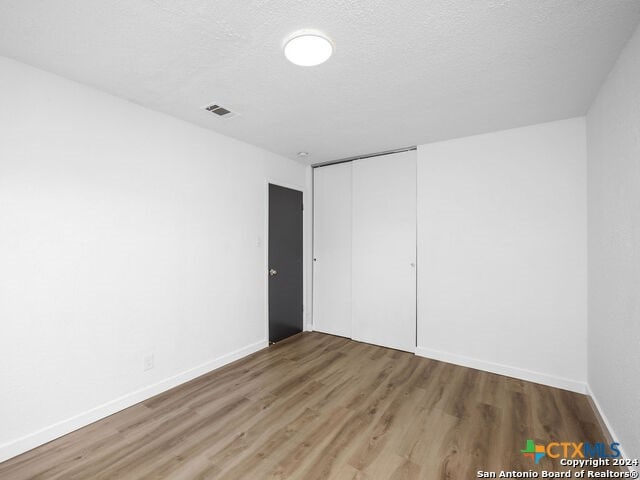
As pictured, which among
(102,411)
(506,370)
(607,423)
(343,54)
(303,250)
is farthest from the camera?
(303,250)

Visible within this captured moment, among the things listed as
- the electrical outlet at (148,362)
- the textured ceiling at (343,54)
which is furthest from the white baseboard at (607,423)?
the electrical outlet at (148,362)

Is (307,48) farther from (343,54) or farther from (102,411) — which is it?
(102,411)

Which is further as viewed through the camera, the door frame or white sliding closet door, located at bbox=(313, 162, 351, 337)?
white sliding closet door, located at bbox=(313, 162, 351, 337)

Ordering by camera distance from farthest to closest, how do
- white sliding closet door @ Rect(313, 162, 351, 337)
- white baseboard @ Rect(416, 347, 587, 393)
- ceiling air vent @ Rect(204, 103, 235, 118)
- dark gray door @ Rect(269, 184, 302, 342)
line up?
white sliding closet door @ Rect(313, 162, 351, 337)
dark gray door @ Rect(269, 184, 302, 342)
white baseboard @ Rect(416, 347, 587, 393)
ceiling air vent @ Rect(204, 103, 235, 118)

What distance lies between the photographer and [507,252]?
121 inches

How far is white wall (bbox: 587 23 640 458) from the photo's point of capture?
1.66 metres

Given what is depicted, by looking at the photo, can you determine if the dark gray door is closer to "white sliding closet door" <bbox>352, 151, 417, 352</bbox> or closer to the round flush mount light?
"white sliding closet door" <bbox>352, 151, 417, 352</bbox>

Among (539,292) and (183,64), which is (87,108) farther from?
(539,292)

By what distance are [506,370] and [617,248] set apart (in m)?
1.74

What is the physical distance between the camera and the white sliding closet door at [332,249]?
14.1 ft

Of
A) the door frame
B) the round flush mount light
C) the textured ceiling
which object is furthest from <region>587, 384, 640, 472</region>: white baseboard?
the door frame

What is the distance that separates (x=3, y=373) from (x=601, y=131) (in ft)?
15.1

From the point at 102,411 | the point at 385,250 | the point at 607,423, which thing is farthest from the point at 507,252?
the point at 102,411

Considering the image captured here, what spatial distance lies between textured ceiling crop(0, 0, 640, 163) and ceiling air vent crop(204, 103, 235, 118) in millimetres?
70
